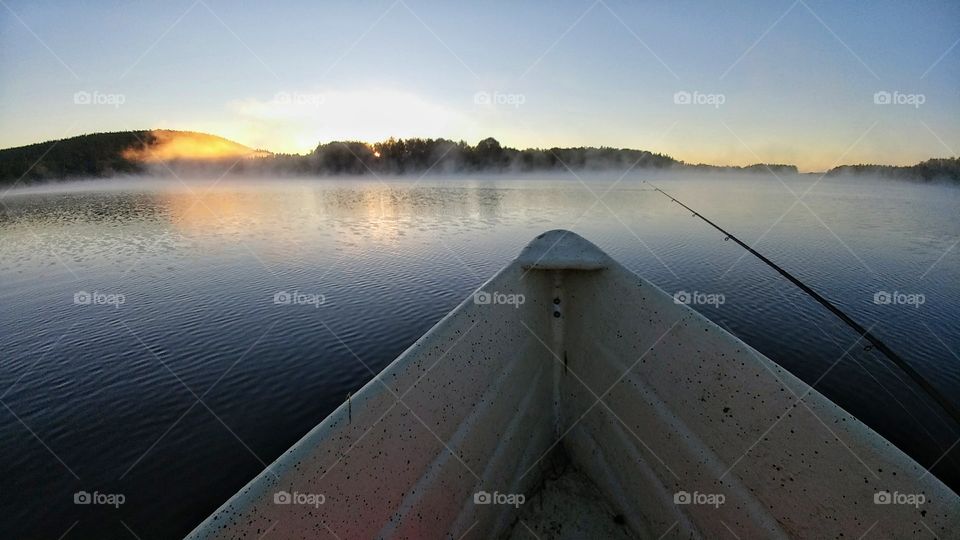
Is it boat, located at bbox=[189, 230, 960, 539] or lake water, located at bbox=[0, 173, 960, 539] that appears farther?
lake water, located at bbox=[0, 173, 960, 539]

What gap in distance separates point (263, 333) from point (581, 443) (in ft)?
32.9

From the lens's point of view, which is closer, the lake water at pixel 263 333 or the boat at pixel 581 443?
the boat at pixel 581 443

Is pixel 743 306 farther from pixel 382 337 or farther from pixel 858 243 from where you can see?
pixel 858 243

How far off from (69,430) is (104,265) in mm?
15142

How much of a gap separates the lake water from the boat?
524 centimetres

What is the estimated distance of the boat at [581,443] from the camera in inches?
89.3

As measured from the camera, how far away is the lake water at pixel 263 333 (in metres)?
6.75

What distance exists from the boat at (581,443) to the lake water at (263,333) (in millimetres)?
5240

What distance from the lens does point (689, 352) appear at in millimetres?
3287

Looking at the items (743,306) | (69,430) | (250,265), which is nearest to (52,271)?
(250,265)

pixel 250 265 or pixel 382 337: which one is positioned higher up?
pixel 250 265

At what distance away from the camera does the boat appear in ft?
7.44

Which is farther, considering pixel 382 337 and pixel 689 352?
pixel 382 337

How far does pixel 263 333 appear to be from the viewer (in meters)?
11.2
